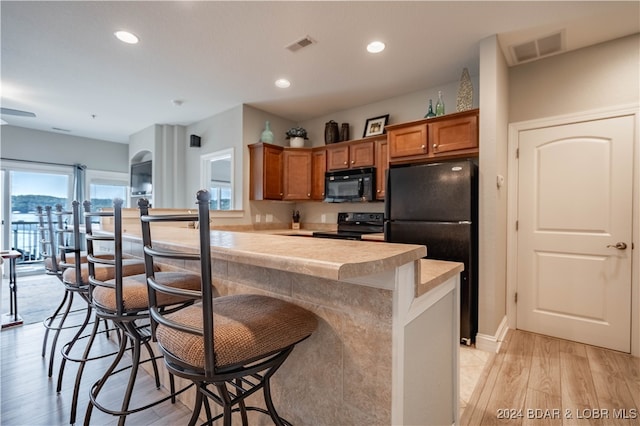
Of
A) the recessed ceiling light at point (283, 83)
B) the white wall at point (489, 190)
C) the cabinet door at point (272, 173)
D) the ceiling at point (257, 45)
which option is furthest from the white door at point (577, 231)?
the cabinet door at point (272, 173)

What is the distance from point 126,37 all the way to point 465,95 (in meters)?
3.13

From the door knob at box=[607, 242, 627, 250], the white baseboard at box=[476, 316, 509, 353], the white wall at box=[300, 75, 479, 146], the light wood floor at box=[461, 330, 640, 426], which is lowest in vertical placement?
the light wood floor at box=[461, 330, 640, 426]

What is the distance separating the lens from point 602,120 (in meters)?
2.60

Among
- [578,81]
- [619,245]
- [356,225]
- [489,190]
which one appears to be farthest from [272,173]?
[619,245]

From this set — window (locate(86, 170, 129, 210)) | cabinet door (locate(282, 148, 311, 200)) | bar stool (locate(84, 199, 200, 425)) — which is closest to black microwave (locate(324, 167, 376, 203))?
cabinet door (locate(282, 148, 311, 200))

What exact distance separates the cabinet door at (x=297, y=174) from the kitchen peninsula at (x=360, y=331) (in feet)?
10.4

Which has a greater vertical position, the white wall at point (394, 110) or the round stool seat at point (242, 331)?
the white wall at point (394, 110)

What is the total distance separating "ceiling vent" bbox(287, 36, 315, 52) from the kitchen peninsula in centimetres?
217

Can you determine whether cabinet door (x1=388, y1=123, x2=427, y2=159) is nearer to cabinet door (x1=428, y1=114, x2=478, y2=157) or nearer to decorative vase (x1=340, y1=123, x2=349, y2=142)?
cabinet door (x1=428, y1=114, x2=478, y2=157)

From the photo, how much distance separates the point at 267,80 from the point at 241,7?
1.27 meters

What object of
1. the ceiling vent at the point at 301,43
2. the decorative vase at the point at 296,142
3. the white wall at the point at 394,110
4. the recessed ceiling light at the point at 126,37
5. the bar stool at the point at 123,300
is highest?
the ceiling vent at the point at 301,43

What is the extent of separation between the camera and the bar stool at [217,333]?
805 millimetres

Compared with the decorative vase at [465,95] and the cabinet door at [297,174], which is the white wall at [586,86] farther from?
the cabinet door at [297,174]

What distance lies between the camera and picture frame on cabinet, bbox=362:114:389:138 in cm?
396
